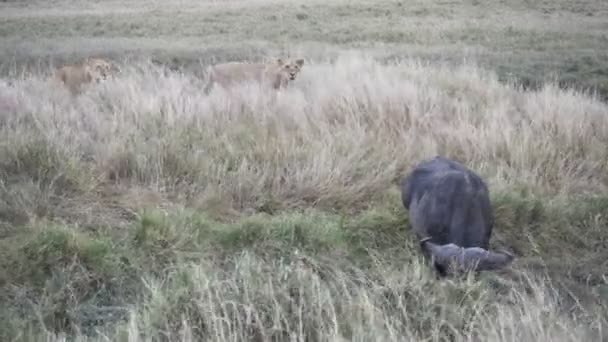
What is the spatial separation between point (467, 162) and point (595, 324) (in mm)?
3438

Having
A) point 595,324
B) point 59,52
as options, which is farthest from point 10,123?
point 59,52

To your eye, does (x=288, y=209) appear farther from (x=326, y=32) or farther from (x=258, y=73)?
(x=326, y=32)

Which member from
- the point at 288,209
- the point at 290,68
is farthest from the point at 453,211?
the point at 290,68

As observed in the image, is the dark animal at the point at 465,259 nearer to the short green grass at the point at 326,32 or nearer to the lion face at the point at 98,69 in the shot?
the lion face at the point at 98,69

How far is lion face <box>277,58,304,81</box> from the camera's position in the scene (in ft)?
37.8

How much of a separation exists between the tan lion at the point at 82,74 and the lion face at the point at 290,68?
276 cm

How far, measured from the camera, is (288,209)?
20.4 feet

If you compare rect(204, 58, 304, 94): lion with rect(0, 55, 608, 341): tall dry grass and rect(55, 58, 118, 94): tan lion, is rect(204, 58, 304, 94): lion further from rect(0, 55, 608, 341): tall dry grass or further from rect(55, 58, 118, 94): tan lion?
rect(55, 58, 118, 94): tan lion

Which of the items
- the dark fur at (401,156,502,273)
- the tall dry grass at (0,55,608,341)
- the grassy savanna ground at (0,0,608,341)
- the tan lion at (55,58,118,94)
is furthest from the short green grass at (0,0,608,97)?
the dark fur at (401,156,502,273)

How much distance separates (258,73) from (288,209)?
231 inches

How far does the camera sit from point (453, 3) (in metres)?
31.9

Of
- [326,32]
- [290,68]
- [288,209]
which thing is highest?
[290,68]

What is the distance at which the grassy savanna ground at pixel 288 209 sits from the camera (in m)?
4.12

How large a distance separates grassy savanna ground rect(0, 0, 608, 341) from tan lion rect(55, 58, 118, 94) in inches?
17.9
